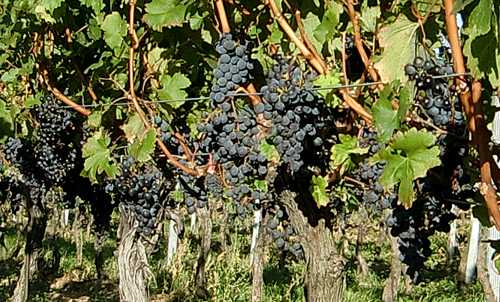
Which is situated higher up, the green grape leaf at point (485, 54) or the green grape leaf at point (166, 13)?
the green grape leaf at point (166, 13)

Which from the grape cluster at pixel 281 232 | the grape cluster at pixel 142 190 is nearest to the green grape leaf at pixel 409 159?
the grape cluster at pixel 281 232

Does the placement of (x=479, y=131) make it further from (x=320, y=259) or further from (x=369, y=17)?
(x=320, y=259)

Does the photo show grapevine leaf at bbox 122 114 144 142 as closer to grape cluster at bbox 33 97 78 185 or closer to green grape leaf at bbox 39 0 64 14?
green grape leaf at bbox 39 0 64 14

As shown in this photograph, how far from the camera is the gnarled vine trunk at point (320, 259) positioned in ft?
9.73

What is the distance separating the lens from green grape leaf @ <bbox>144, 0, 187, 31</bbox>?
106 inches

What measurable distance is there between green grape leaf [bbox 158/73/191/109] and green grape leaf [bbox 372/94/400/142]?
5.11 ft

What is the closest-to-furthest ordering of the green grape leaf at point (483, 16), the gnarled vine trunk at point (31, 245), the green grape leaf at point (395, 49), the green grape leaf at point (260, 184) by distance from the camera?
1. the green grape leaf at point (483, 16)
2. the green grape leaf at point (395, 49)
3. the green grape leaf at point (260, 184)
4. the gnarled vine trunk at point (31, 245)

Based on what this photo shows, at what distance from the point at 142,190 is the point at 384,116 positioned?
7.96 feet

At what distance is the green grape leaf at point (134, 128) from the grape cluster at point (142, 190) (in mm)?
219

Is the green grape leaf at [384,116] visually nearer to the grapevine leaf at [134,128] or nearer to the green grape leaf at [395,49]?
the green grape leaf at [395,49]

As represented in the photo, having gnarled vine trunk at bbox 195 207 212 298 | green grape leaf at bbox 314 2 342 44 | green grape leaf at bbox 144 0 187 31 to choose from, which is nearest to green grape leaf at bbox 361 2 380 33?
green grape leaf at bbox 314 2 342 44

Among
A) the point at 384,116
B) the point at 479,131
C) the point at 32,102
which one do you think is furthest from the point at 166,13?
the point at 32,102

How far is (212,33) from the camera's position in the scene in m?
2.90

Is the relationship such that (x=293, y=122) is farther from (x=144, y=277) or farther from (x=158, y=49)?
(x=144, y=277)
